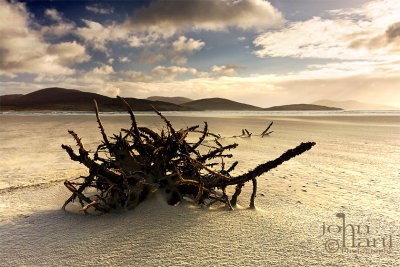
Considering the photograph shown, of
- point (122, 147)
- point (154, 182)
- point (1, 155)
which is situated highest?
point (122, 147)

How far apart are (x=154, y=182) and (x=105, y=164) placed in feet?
1.20

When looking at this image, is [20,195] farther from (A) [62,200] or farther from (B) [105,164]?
(B) [105,164]

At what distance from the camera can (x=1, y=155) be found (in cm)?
501

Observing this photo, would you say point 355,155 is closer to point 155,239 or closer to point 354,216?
point 354,216

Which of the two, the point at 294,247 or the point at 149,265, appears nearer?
the point at 149,265

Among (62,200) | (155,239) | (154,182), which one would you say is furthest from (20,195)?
(155,239)

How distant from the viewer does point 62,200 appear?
2.20m

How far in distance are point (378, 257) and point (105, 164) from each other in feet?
5.67

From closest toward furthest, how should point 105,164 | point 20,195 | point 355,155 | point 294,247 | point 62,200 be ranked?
1. point 294,247
2. point 105,164
3. point 62,200
4. point 20,195
5. point 355,155

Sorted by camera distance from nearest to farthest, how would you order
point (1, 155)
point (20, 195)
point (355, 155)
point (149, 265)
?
point (149, 265)
point (20, 195)
point (355, 155)
point (1, 155)

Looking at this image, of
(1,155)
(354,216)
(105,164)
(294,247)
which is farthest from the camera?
(1,155)

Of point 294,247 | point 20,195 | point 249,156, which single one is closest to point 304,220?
point 294,247

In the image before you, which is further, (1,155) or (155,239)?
(1,155)

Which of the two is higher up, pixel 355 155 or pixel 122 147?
pixel 122 147
